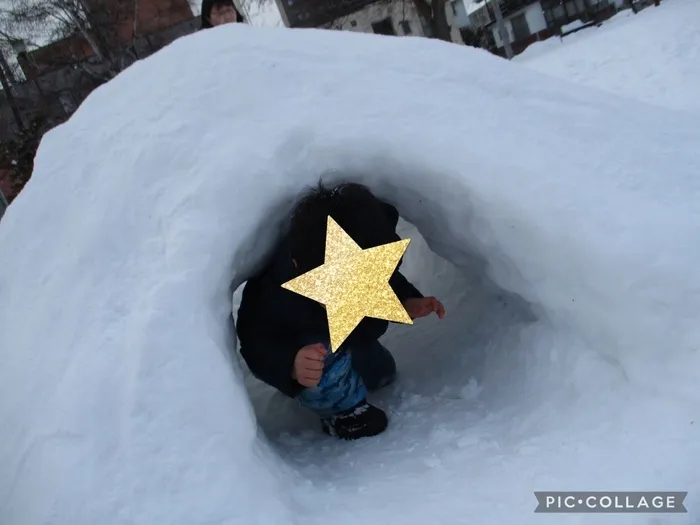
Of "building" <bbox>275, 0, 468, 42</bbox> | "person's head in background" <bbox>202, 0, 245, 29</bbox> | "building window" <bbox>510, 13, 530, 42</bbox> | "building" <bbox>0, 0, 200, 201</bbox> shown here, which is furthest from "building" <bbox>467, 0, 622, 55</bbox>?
"person's head in background" <bbox>202, 0, 245, 29</bbox>

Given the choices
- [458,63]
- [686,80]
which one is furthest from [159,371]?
[686,80]

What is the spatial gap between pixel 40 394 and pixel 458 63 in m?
1.31

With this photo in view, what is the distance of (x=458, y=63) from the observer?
162 cm

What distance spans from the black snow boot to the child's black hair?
47cm

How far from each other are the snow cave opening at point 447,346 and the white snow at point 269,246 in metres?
0.02

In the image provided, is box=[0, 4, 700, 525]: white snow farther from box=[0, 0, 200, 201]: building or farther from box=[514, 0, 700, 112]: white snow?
box=[0, 0, 200, 201]: building

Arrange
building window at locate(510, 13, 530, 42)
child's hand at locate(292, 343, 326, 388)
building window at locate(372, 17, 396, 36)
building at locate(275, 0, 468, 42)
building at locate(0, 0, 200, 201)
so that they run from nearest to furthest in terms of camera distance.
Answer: child's hand at locate(292, 343, 326, 388) → building at locate(0, 0, 200, 201) → building at locate(275, 0, 468, 42) → building window at locate(372, 17, 396, 36) → building window at locate(510, 13, 530, 42)

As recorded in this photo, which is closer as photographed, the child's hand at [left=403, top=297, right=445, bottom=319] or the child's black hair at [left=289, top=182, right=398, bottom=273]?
the child's black hair at [left=289, top=182, right=398, bottom=273]

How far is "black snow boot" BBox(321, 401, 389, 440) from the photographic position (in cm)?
167

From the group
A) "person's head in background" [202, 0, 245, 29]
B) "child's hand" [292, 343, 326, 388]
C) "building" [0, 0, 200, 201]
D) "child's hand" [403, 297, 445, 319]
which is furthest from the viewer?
"building" [0, 0, 200, 201]

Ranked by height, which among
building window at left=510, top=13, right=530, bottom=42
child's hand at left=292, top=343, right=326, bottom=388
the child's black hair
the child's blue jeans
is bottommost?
the child's blue jeans

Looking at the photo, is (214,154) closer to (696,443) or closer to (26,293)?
(26,293)

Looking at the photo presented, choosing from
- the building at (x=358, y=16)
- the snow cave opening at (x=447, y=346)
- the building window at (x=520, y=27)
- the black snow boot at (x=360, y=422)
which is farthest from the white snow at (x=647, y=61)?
the building window at (x=520, y=27)

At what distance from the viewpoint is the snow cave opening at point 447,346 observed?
5.80 feet
